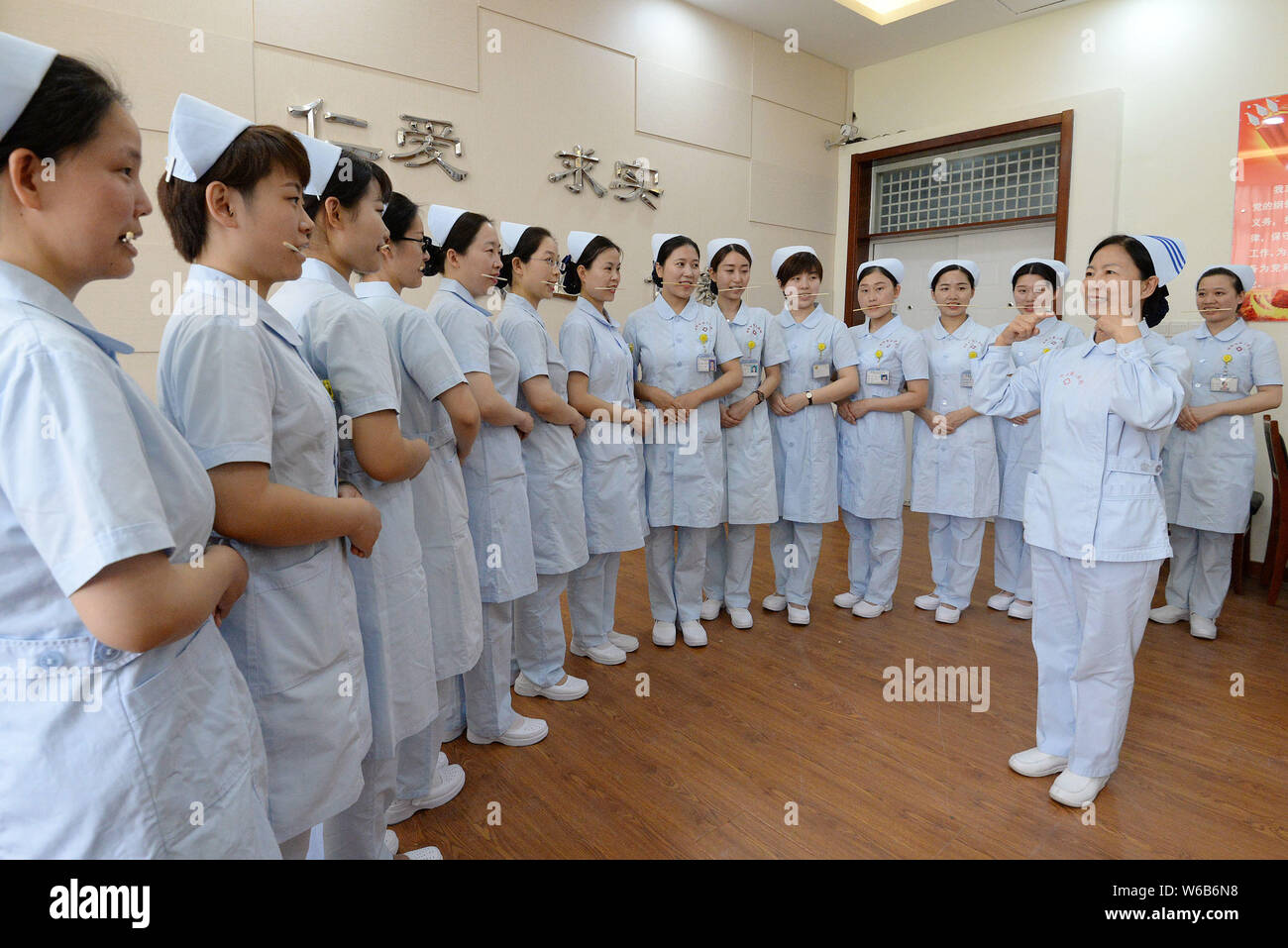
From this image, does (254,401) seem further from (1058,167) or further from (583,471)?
(1058,167)

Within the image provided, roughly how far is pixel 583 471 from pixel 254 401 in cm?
178

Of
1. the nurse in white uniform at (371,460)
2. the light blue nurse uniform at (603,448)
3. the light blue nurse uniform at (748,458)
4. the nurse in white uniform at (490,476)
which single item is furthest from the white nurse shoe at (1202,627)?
the nurse in white uniform at (371,460)

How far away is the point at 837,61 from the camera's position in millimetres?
6043

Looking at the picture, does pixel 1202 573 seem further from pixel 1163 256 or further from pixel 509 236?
pixel 509 236

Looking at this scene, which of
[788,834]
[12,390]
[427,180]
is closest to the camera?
[12,390]

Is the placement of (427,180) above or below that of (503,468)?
above

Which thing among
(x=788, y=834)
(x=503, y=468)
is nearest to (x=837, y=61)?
(x=503, y=468)

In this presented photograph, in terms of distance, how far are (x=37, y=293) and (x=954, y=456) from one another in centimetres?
334

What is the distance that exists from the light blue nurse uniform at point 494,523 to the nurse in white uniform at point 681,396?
89 centimetres

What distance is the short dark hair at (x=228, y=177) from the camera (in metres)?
1.08

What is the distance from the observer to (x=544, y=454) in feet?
8.20

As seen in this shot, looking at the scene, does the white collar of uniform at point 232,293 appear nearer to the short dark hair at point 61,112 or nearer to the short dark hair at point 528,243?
the short dark hair at point 61,112

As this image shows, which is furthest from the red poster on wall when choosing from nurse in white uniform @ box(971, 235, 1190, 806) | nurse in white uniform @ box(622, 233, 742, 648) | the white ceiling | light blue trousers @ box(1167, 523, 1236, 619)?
nurse in white uniform @ box(622, 233, 742, 648)

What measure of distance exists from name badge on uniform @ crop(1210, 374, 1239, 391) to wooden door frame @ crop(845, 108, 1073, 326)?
75.5 inches
